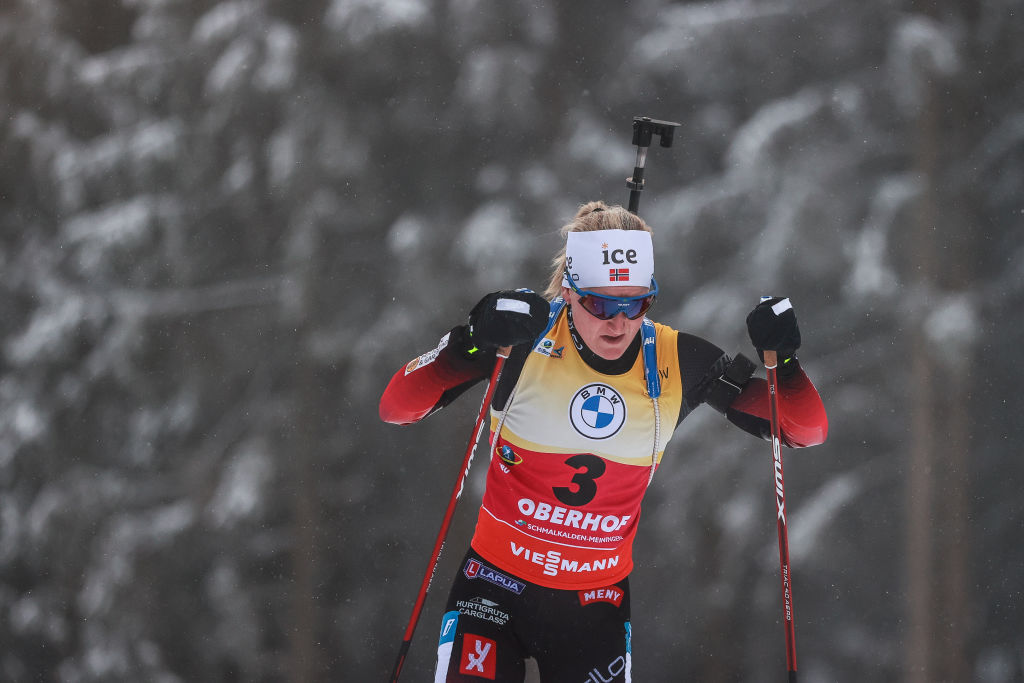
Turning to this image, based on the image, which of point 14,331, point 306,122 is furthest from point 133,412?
point 306,122

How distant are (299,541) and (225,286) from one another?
1.11 meters

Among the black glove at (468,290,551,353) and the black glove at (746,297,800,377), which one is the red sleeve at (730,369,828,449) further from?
the black glove at (468,290,551,353)

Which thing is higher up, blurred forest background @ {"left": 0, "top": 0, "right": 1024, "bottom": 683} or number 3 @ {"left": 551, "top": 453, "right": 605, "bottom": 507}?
blurred forest background @ {"left": 0, "top": 0, "right": 1024, "bottom": 683}

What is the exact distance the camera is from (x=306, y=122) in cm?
357

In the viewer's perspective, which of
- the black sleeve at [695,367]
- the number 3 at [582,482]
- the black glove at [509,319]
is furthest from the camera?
the black sleeve at [695,367]

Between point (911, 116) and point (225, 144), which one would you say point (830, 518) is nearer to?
point (911, 116)

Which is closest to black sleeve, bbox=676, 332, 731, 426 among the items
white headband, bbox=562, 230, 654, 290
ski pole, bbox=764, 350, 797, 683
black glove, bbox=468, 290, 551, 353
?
ski pole, bbox=764, 350, 797, 683

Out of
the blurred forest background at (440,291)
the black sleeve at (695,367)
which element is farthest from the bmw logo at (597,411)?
the blurred forest background at (440,291)

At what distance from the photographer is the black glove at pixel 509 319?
1.93 metres

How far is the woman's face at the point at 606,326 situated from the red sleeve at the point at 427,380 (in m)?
0.24

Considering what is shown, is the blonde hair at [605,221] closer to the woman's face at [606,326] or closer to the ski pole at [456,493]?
the woman's face at [606,326]

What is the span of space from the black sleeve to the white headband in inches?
9.5

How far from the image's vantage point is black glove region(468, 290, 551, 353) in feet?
6.33

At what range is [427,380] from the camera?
2111 millimetres
